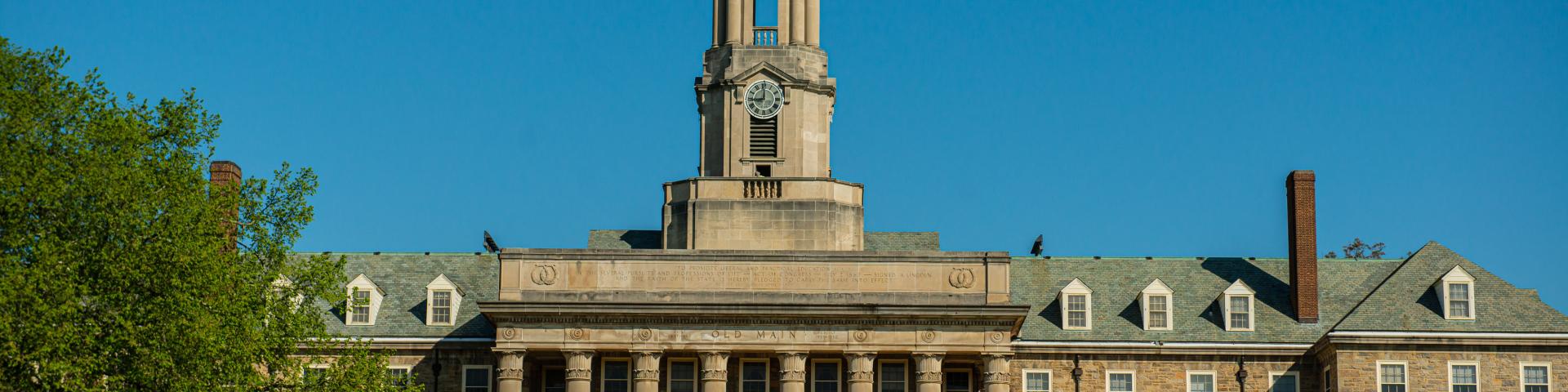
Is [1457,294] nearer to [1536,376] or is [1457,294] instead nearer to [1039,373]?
[1536,376]

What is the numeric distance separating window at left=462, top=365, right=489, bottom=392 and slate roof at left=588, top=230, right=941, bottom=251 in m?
4.68

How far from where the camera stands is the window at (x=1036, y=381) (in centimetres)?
6838

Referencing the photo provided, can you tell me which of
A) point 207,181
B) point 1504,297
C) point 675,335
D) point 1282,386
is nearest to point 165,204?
point 207,181

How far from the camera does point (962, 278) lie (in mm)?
64625

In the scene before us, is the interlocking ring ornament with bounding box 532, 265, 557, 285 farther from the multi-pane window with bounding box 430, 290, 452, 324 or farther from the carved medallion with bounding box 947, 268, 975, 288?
the carved medallion with bounding box 947, 268, 975, 288

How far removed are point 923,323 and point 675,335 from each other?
6.71 metres

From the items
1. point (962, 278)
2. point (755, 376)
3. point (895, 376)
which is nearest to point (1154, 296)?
point (962, 278)

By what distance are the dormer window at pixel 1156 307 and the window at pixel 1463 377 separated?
325 inches

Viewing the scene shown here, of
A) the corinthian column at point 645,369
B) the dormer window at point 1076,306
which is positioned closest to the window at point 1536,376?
the dormer window at point 1076,306

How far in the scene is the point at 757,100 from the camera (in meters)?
68.6

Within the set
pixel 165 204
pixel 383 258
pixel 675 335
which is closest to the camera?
pixel 165 204

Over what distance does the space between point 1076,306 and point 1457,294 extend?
10725mm

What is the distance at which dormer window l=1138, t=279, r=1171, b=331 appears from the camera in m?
69.4

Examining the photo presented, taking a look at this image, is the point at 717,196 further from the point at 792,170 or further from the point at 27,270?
the point at 27,270
